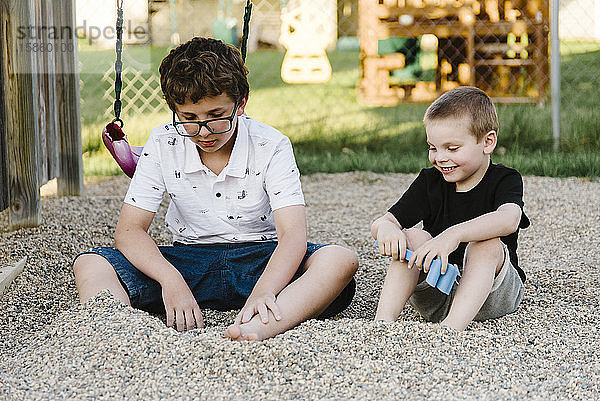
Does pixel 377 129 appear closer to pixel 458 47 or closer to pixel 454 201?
pixel 458 47

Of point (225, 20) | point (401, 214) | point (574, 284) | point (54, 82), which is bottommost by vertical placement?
point (574, 284)

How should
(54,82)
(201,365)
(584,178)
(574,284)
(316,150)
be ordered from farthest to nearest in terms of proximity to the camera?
(316,150) → (584,178) → (54,82) → (574,284) → (201,365)

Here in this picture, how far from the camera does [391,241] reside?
2.18 m

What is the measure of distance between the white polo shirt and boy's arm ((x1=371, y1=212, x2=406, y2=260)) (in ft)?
0.93

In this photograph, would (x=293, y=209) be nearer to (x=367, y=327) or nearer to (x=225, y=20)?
(x=367, y=327)

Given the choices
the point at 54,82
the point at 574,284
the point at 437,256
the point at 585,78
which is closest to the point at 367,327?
the point at 437,256

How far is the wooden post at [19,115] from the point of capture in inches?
130

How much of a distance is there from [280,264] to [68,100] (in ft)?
8.45

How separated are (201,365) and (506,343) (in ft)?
2.61

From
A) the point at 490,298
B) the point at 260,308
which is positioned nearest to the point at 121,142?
the point at 260,308

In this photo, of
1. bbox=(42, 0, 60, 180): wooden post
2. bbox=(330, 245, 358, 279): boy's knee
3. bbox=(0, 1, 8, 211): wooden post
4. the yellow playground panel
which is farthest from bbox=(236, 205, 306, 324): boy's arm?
the yellow playground panel

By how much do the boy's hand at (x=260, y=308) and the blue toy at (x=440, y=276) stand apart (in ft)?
1.35

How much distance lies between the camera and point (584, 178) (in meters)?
5.01

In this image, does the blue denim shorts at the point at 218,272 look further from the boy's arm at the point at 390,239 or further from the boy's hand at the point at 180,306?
the boy's arm at the point at 390,239
